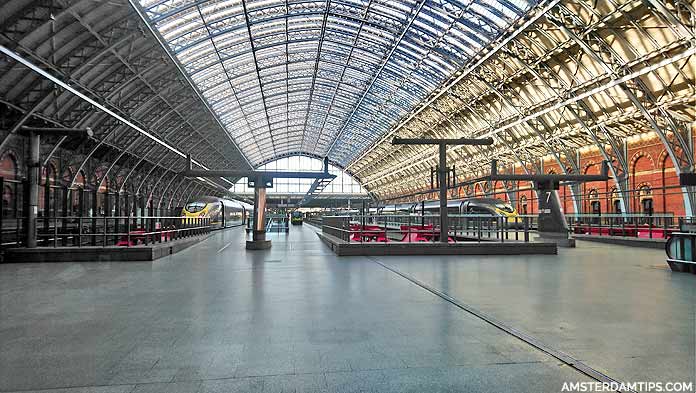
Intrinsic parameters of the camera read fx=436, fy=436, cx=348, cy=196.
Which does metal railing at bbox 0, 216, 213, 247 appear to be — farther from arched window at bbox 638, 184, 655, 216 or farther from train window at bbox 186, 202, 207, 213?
arched window at bbox 638, 184, 655, 216

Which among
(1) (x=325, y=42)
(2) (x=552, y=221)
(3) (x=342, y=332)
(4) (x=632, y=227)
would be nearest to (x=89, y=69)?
(1) (x=325, y=42)

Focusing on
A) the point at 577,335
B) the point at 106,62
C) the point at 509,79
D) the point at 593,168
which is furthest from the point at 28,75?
the point at 593,168

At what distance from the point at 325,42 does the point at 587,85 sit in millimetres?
20148

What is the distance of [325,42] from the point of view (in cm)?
3662

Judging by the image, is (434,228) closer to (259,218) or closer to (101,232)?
(259,218)

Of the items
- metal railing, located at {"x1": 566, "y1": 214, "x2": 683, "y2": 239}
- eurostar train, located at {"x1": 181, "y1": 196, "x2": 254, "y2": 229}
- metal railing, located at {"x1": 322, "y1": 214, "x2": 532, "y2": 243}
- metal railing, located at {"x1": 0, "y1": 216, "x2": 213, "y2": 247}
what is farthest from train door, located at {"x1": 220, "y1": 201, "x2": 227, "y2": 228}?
metal railing, located at {"x1": 566, "y1": 214, "x2": 683, "y2": 239}

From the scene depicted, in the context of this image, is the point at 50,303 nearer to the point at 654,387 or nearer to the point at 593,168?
the point at 654,387

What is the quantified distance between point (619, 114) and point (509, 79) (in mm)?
7689

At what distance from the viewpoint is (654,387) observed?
3223 mm

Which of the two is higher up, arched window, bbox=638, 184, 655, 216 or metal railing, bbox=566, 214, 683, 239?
arched window, bbox=638, 184, 655, 216

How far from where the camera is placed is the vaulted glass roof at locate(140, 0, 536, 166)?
27.0 metres

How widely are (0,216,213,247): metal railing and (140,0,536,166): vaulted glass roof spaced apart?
36.1 ft

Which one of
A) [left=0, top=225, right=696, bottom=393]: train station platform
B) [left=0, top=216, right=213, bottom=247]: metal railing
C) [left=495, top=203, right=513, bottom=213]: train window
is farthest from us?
[left=495, top=203, right=513, bottom=213]: train window

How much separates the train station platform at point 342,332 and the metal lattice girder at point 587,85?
66.5ft
